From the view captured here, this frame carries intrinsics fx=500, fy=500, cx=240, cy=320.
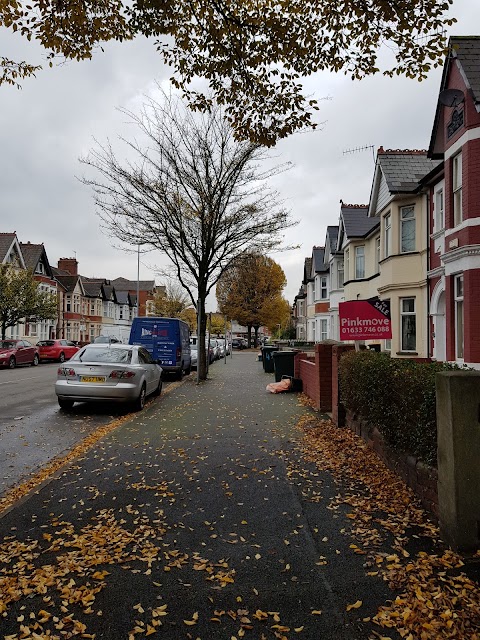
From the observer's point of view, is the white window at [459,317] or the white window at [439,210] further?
the white window at [439,210]

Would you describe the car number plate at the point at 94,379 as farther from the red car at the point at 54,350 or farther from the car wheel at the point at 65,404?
the red car at the point at 54,350

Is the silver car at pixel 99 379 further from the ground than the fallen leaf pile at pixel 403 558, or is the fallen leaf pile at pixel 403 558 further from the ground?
the silver car at pixel 99 379

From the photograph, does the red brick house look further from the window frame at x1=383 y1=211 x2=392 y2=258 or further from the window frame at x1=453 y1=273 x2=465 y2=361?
the window frame at x1=383 y1=211 x2=392 y2=258

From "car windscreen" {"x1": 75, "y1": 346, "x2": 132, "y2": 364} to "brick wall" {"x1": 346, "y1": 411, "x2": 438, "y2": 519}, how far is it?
6.52 meters

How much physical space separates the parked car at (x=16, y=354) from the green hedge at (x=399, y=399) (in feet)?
79.3

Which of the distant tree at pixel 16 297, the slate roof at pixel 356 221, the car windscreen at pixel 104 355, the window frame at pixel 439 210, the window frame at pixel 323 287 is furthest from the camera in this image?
the window frame at pixel 323 287

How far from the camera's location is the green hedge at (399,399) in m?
4.46

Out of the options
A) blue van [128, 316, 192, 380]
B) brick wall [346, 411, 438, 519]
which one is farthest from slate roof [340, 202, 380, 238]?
brick wall [346, 411, 438, 519]

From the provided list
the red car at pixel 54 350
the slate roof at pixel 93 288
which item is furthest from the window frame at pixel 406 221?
the slate roof at pixel 93 288

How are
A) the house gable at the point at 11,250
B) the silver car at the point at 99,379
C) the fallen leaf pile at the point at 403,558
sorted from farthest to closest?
1. the house gable at the point at 11,250
2. the silver car at the point at 99,379
3. the fallen leaf pile at the point at 403,558

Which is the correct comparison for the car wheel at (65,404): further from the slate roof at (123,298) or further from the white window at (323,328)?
the slate roof at (123,298)

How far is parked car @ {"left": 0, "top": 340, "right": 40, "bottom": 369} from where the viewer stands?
1066 inches

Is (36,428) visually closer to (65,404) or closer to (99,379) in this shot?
(99,379)

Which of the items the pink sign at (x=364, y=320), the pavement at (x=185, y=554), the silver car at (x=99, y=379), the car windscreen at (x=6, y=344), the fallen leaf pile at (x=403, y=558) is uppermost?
the pink sign at (x=364, y=320)
